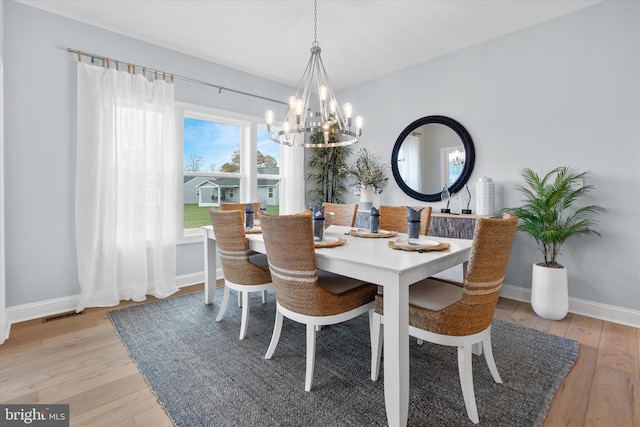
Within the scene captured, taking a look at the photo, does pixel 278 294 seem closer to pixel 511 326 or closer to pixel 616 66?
pixel 511 326

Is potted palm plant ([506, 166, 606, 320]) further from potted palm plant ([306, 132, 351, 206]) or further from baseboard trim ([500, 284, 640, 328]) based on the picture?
potted palm plant ([306, 132, 351, 206])

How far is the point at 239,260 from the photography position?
7.73 ft

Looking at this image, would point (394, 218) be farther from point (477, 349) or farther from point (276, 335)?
point (276, 335)

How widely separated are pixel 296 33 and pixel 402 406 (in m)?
3.31

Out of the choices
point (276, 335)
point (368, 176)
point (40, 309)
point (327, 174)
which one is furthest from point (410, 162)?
point (40, 309)

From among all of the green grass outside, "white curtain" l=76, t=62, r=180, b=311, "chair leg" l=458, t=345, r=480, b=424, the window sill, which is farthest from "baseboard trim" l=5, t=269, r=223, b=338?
"chair leg" l=458, t=345, r=480, b=424

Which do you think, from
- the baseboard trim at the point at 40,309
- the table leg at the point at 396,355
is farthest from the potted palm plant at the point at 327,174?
the table leg at the point at 396,355

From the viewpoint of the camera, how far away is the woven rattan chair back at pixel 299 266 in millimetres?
1661

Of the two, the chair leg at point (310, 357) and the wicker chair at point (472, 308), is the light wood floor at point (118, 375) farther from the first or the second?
the chair leg at point (310, 357)

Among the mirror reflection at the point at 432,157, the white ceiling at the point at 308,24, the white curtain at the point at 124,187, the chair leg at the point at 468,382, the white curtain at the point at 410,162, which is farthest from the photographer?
the white curtain at the point at 410,162

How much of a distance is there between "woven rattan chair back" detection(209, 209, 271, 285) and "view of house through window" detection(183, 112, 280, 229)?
1629 millimetres

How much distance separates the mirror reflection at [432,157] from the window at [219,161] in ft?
6.29

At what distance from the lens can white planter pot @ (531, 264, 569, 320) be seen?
2.63 meters

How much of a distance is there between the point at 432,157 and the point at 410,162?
1.01 ft
